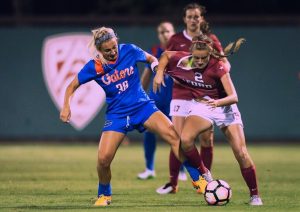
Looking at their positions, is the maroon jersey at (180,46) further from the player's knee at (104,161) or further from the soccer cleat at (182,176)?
the soccer cleat at (182,176)

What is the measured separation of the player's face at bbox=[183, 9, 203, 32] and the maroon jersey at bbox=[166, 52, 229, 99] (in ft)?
4.04

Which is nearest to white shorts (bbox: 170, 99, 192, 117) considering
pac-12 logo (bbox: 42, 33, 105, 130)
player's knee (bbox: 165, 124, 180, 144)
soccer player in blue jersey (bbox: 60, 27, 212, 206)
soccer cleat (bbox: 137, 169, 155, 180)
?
soccer player in blue jersey (bbox: 60, 27, 212, 206)

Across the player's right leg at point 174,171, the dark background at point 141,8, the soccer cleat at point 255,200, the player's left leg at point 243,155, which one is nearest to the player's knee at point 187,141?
the player's left leg at point 243,155

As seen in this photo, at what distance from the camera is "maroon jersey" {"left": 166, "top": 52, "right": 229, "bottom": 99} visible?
10.7m

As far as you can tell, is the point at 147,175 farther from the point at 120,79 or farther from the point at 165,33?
the point at 120,79

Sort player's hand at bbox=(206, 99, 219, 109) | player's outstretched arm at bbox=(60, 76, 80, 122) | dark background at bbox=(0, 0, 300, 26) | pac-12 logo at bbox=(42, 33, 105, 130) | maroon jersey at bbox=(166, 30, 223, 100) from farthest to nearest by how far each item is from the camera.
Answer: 1. dark background at bbox=(0, 0, 300, 26)
2. pac-12 logo at bbox=(42, 33, 105, 130)
3. maroon jersey at bbox=(166, 30, 223, 100)
4. player's outstretched arm at bbox=(60, 76, 80, 122)
5. player's hand at bbox=(206, 99, 219, 109)

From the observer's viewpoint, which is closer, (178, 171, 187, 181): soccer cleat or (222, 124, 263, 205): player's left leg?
(222, 124, 263, 205): player's left leg

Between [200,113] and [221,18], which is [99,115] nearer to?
[221,18]

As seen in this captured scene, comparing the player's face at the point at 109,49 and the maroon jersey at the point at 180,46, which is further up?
the player's face at the point at 109,49

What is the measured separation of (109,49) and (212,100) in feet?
4.30

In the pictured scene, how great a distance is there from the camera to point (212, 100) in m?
10.4

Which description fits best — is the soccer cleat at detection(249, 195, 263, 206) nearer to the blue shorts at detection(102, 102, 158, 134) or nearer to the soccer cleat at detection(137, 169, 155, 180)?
the blue shorts at detection(102, 102, 158, 134)

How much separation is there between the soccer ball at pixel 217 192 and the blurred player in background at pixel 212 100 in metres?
0.31

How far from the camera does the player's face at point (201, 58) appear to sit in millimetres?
10594
